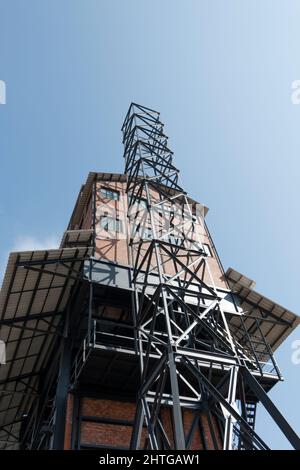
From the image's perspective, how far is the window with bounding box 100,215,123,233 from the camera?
19.6 m

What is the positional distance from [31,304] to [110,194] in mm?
8633

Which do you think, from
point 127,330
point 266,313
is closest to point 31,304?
point 127,330

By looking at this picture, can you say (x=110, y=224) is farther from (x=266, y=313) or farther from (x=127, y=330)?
(x=266, y=313)

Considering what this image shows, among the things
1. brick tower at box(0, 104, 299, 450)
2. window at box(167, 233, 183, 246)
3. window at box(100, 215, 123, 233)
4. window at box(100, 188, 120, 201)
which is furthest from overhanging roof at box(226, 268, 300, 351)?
window at box(100, 188, 120, 201)

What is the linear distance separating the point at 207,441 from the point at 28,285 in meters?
8.12

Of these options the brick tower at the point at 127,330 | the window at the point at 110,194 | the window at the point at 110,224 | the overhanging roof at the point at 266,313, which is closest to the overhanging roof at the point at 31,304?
the brick tower at the point at 127,330

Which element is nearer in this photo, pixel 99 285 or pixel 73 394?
pixel 73 394

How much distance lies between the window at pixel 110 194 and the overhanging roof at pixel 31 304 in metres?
6.62

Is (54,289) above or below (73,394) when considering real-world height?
above

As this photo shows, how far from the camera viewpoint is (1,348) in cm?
1577

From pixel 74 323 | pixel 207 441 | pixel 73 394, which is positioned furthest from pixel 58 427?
pixel 207 441

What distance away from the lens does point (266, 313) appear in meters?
19.1

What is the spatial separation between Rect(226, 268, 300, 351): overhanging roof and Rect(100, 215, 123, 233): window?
18.8 feet

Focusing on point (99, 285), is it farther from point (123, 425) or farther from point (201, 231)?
point (201, 231)
